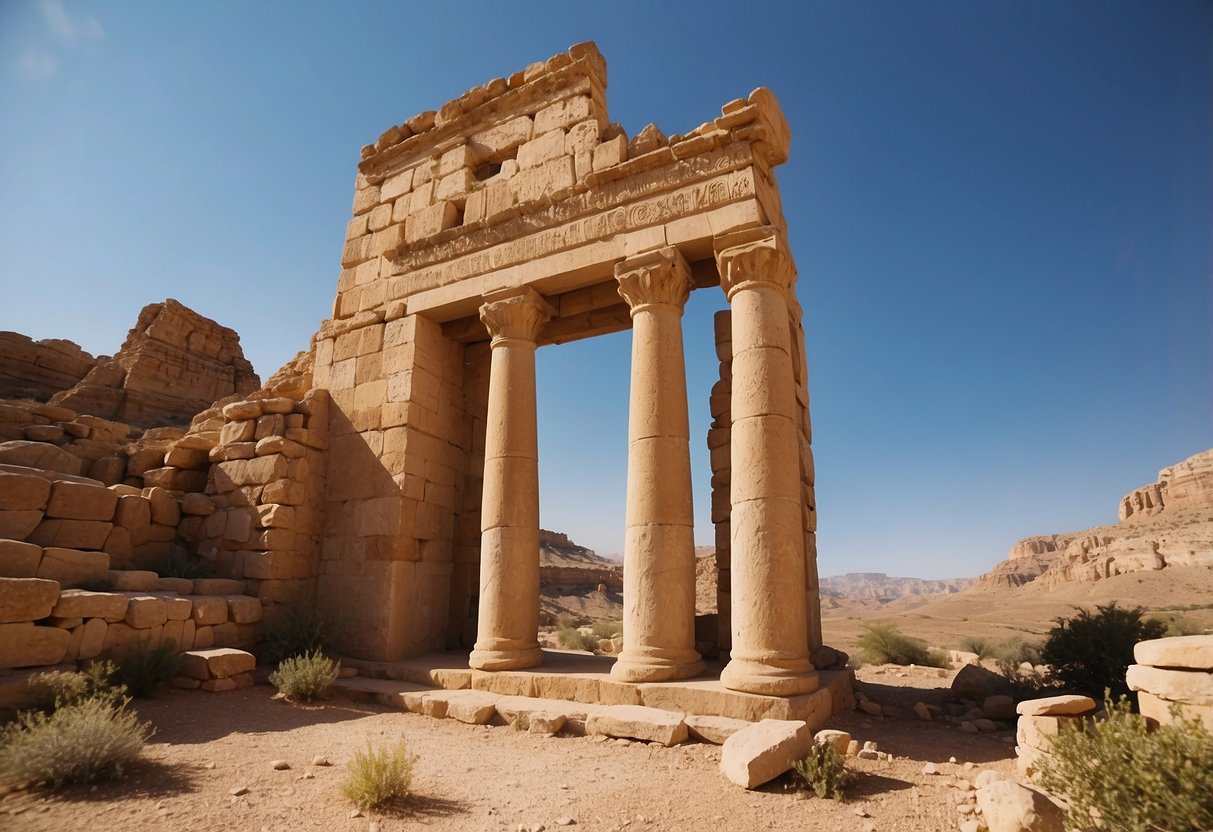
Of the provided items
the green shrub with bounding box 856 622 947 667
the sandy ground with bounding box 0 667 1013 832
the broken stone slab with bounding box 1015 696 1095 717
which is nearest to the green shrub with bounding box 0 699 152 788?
the sandy ground with bounding box 0 667 1013 832

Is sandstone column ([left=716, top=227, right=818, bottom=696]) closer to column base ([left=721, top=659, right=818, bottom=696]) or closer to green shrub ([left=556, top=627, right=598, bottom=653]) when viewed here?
column base ([left=721, top=659, right=818, bottom=696])

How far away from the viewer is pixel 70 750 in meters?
4.29

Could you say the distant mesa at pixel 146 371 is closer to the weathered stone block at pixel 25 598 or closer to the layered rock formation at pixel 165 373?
the layered rock formation at pixel 165 373

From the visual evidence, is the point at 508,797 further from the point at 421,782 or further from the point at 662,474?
the point at 662,474

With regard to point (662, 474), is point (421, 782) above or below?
below

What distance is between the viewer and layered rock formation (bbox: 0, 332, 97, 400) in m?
27.5

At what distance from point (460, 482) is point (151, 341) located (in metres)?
28.7

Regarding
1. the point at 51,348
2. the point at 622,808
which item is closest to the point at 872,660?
the point at 622,808

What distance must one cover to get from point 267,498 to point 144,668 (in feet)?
9.76

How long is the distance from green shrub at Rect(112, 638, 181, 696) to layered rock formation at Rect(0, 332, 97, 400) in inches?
1061

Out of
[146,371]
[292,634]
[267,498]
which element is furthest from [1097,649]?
[146,371]

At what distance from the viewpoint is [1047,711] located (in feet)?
16.0

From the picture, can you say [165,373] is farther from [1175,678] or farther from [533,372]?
[1175,678]

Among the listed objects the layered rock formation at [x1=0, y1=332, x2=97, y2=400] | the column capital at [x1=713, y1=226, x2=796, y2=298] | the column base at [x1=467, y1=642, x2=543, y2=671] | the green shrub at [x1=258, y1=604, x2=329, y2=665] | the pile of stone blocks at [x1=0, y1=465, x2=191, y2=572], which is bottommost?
the column base at [x1=467, y1=642, x2=543, y2=671]
